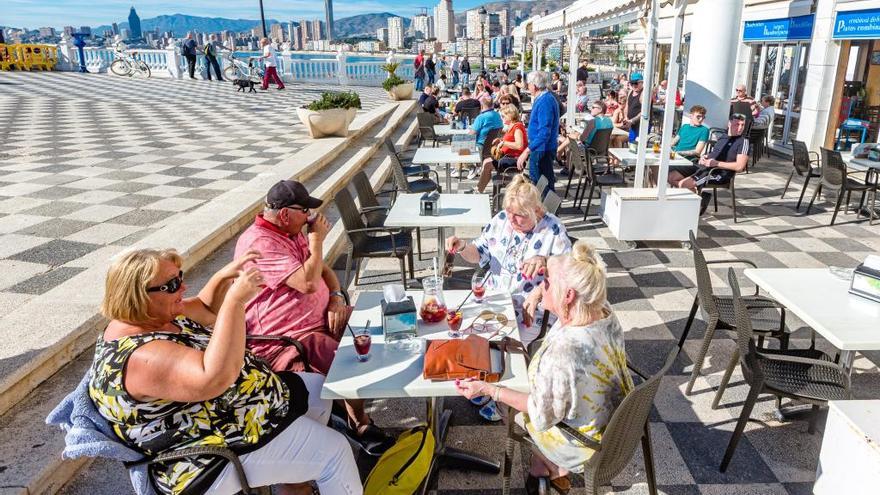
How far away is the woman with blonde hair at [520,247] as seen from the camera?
3.14 metres

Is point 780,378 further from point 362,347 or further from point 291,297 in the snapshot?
point 291,297

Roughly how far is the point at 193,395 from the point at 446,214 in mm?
3002

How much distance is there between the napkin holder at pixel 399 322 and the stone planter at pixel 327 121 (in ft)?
23.5

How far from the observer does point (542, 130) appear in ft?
19.5

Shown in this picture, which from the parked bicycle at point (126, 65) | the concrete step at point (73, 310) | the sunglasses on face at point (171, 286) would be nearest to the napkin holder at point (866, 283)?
the sunglasses on face at point (171, 286)

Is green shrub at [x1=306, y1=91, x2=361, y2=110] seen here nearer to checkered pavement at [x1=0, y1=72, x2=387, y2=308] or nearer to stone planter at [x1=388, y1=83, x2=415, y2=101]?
checkered pavement at [x1=0, y1=72, x2=387, y2=308]

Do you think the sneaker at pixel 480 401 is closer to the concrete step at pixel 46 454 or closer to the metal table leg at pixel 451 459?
the metal table leg at pixel 451 459

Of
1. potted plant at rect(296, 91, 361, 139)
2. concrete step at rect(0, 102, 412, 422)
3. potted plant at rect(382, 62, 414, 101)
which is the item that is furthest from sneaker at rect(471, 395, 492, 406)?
potted plant at rect(382, 62, 414, 101)

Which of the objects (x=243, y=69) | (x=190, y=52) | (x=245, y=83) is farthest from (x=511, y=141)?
(x=190, y=52)

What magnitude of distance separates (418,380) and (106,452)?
1.05 meters

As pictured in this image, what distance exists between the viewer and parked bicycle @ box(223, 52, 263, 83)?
63.4 feet

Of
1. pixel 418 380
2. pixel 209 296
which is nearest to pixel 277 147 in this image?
pixel 209 296

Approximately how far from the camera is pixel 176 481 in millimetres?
1817

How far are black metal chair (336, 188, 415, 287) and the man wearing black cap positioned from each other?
152 centimetres
